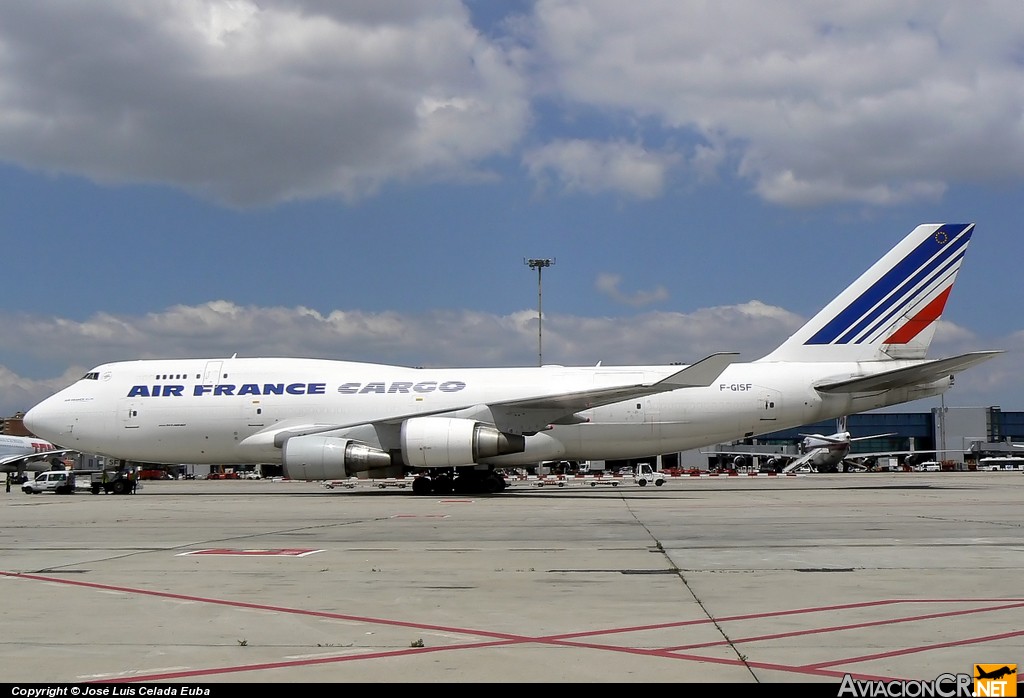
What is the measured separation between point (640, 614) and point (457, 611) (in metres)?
1.52

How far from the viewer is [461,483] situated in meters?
29.9

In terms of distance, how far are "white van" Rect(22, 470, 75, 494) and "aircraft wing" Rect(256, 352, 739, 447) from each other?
9568mm

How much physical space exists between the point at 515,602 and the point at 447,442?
18962 millimetres

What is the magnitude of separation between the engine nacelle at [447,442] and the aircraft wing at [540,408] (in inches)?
38.9

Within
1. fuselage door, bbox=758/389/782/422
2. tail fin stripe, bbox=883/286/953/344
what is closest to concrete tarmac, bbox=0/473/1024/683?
fuselage door, bbox=758/389/782/422

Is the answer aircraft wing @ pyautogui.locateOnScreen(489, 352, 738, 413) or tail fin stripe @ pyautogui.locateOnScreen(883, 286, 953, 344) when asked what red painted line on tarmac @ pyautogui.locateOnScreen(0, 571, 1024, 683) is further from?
tail fin stripe @ pyautogui.locateOnScreen(883, 286, 953, 344)

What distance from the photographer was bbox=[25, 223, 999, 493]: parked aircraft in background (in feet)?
96.9

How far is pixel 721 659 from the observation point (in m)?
5.86

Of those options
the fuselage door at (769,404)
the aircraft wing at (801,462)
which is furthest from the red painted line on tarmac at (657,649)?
the aircraft wing at (801,462)

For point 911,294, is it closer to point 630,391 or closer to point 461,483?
point 630,391

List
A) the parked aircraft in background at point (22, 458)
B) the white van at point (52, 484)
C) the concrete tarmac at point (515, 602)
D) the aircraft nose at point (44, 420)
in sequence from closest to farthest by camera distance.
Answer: the concrete tarmac at point (515, 602) < the aircraft nose at point (44, 420) < the white van at point (52, 484) < the parked aircraft in background at point (22, 458)

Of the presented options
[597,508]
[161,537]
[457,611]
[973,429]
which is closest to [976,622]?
[457,611]

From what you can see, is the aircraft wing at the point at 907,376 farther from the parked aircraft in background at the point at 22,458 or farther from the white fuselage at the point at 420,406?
the parked aircraft in background at the point at 22,458

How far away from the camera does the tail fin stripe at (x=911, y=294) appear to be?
31016 mm
